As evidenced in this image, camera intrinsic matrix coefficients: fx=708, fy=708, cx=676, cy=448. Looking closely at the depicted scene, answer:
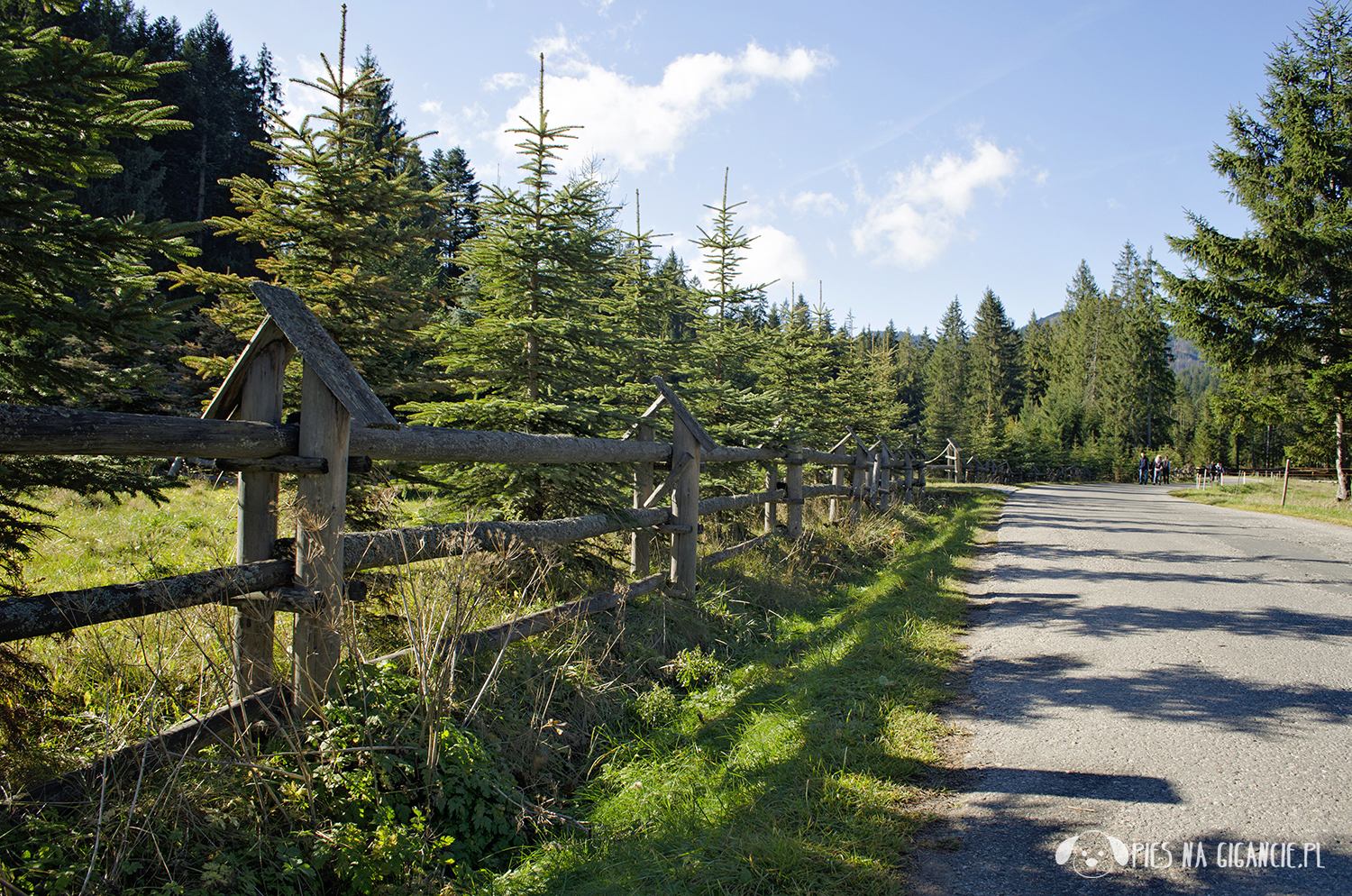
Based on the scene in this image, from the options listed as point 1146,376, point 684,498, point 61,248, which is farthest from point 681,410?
point 1146,376

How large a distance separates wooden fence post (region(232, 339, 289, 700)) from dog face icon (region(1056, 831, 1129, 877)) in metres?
3.24

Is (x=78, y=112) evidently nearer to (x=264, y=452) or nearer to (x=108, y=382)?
(x=108, y=382)

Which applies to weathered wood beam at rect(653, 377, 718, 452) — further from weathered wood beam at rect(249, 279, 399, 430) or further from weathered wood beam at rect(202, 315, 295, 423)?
weathered wood beam at rect(202, 315, 295, 423)

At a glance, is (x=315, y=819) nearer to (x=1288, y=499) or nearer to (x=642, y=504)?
(x=642, y=504)

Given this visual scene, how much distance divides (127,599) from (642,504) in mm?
4575

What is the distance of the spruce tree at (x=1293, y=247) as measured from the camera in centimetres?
2222

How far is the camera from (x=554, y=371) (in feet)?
21.2

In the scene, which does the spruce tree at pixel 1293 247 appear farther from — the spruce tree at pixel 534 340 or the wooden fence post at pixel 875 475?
the spruce tree at pixel 534 340

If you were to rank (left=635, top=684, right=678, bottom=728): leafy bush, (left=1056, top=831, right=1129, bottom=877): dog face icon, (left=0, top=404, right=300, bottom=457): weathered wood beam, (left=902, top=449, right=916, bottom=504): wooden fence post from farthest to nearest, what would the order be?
1. (left=902, top=449, right=916, bottom=504): wooden fence post
2. (left=635, top=684, right=678, bottom=728): leafy bush
3. (left=1056, top=831, right=1129, bottom=877): dog face icon
4. (left=0, top=404, right=300, bottom=457): weathered wood beam

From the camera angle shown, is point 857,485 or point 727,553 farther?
point 857,485

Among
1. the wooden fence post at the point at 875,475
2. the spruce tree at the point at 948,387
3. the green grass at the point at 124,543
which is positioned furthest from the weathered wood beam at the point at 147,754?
the spruce tree at the point at 948,387

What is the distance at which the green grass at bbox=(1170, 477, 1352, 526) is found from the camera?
18188mm

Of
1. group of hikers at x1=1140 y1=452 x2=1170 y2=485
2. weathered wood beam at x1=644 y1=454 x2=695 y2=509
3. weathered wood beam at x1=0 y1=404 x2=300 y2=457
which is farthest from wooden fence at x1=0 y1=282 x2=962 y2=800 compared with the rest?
group of hikers at x1=1140 y1=452 x2=1170 y2=485

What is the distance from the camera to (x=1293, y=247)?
72.7ft
